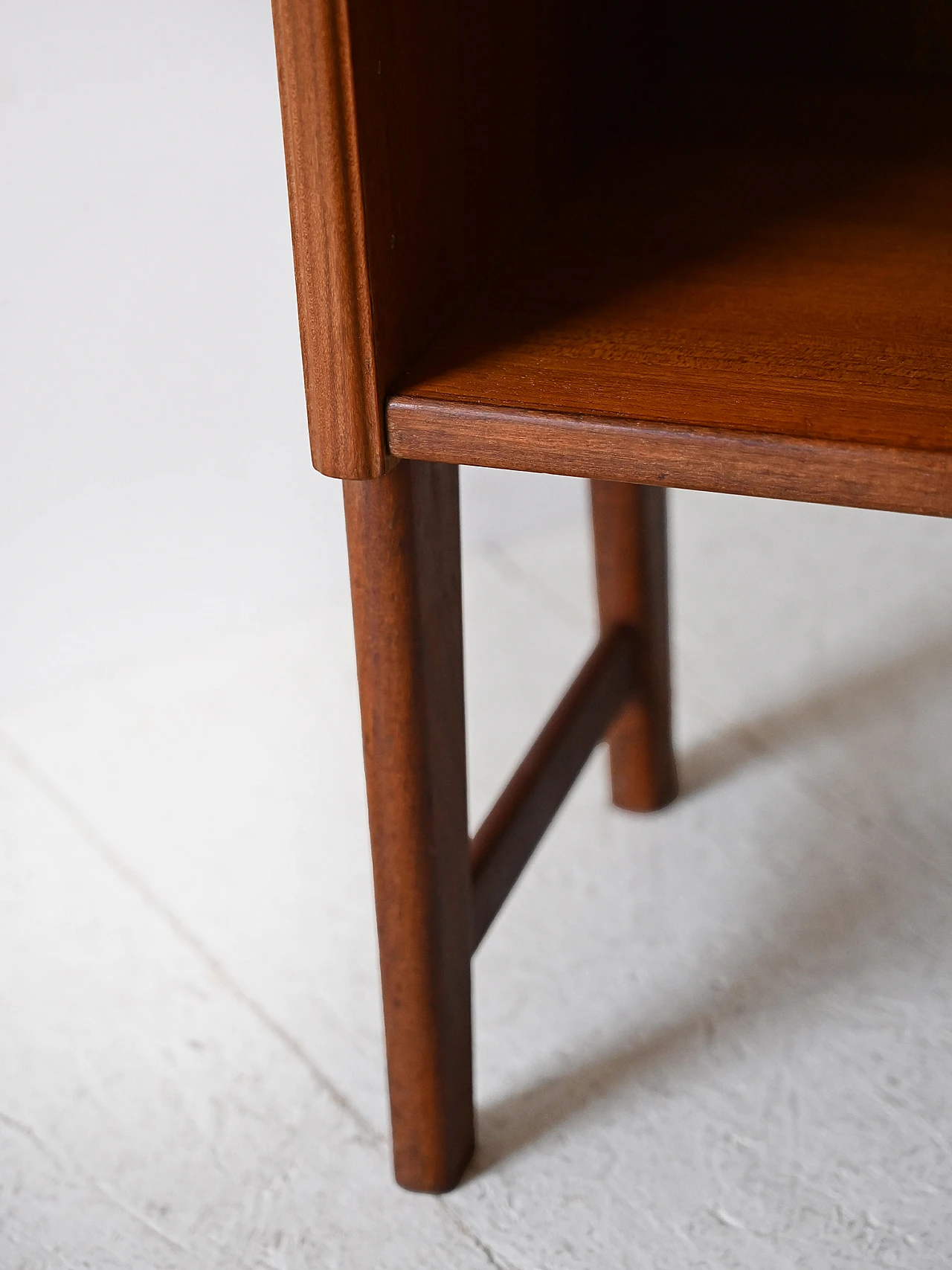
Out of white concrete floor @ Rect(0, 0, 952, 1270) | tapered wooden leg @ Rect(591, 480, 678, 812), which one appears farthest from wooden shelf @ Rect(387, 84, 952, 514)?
white concrete floor @ Rect(0, 0, 952, 1270)

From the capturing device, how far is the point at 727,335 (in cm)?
69

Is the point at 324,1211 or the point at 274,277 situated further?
the point at 274,277

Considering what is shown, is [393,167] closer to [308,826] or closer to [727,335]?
[727,335]

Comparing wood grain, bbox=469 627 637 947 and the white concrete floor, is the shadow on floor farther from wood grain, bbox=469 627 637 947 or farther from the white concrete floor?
wood grain, bbox=469 627 637 947

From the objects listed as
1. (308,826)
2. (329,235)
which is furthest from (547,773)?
(329,235)

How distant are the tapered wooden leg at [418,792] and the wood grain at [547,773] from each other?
0.16 feet

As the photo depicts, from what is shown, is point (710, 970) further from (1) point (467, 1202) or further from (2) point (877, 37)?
(2) point (877, 37)

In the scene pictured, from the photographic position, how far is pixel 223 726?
54.2 inches

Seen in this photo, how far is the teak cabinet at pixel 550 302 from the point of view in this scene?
2.06 ft

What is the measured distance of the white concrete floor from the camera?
3.11 ft

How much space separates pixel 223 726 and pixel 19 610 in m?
0.23

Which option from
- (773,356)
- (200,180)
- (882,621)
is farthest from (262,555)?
(773,356)

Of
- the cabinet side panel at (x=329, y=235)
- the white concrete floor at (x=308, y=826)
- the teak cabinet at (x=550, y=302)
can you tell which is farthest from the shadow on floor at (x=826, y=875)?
the cabinet side panel at (x=329, y=235)

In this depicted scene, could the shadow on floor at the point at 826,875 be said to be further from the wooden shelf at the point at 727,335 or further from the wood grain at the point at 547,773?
the wooden shelf at the point at 727,335
